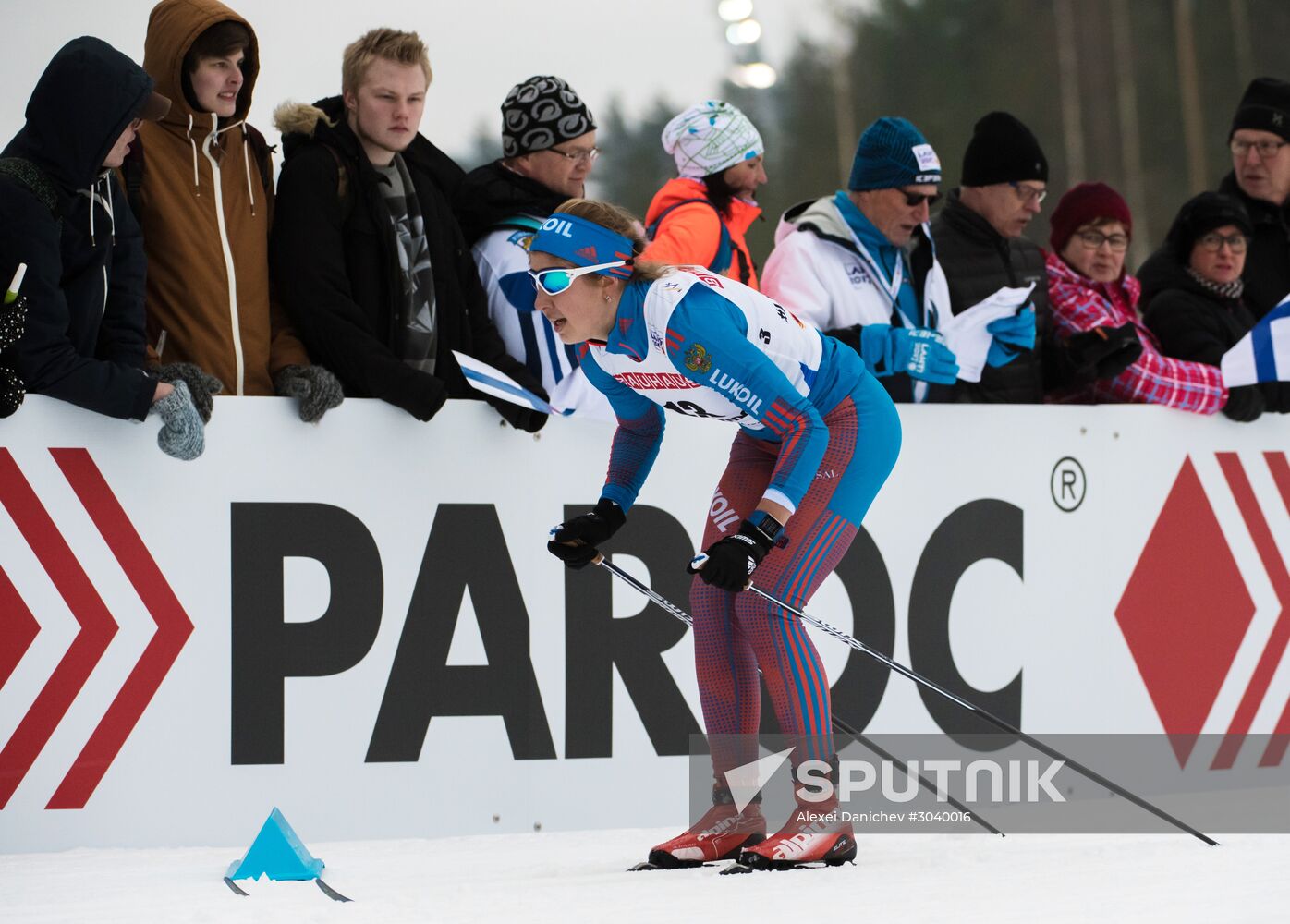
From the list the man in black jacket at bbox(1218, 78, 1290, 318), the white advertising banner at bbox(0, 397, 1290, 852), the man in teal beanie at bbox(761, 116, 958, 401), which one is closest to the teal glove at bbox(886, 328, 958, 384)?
the man in teal beanie at bbox(761, 116, 958, 401)

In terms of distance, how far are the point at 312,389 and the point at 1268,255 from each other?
371cm

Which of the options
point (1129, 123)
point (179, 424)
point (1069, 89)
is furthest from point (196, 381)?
point (1129, 123)

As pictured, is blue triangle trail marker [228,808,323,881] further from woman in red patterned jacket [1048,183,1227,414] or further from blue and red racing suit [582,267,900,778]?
woman in red patterned jacket [1048,183,1227,414]

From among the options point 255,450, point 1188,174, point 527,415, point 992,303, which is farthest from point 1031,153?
point 1188,174

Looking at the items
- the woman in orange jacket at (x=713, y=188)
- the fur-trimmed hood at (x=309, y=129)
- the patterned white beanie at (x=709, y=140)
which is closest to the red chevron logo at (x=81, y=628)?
the fur-trimmed hood at (x=309, y=129)

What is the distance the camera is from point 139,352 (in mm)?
3865

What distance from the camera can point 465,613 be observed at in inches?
164

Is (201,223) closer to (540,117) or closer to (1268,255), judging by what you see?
(540,117)

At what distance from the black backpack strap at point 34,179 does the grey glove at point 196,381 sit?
43 centimetres

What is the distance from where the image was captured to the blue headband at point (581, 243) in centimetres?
343

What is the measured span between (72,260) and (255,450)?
0.64m

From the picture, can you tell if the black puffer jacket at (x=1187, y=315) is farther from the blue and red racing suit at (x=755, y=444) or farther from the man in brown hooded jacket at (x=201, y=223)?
the man in brown hooded jacket at (x=201, y=223)

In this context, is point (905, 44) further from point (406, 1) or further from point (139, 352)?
point (139, 352)

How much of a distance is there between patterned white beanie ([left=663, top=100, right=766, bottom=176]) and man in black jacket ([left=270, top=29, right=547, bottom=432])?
0.78 metres
